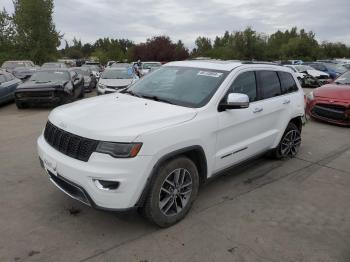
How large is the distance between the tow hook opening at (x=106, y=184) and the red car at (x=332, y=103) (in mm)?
7417

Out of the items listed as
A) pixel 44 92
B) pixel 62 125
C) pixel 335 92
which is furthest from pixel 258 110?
pixel 44 92

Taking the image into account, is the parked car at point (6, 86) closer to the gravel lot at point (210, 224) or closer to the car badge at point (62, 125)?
the gravel lot at point (210, 224)

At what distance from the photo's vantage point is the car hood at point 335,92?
353 inches

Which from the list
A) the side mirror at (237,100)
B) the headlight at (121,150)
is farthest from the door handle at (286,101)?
the headlight at (121,150)

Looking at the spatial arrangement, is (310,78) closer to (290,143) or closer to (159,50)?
(290,143)

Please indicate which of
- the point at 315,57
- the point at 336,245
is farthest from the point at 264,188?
the point at 315,57

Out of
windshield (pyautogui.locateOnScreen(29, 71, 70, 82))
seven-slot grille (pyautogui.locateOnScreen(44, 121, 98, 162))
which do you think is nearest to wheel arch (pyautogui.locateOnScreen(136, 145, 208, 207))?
seven-slot grille (pyautogui.locateOnScreen(44, 121, 98, 162))

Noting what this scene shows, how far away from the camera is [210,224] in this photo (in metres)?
3.93

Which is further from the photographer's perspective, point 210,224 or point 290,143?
point 290,143

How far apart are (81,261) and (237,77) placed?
289 centimetres

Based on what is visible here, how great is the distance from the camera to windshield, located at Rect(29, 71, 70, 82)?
506 inches

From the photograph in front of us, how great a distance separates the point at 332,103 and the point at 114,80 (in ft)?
27.9

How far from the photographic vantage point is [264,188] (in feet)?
16.3

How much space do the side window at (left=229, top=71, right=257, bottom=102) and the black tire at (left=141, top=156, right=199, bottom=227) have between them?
A: 4.05 ft
